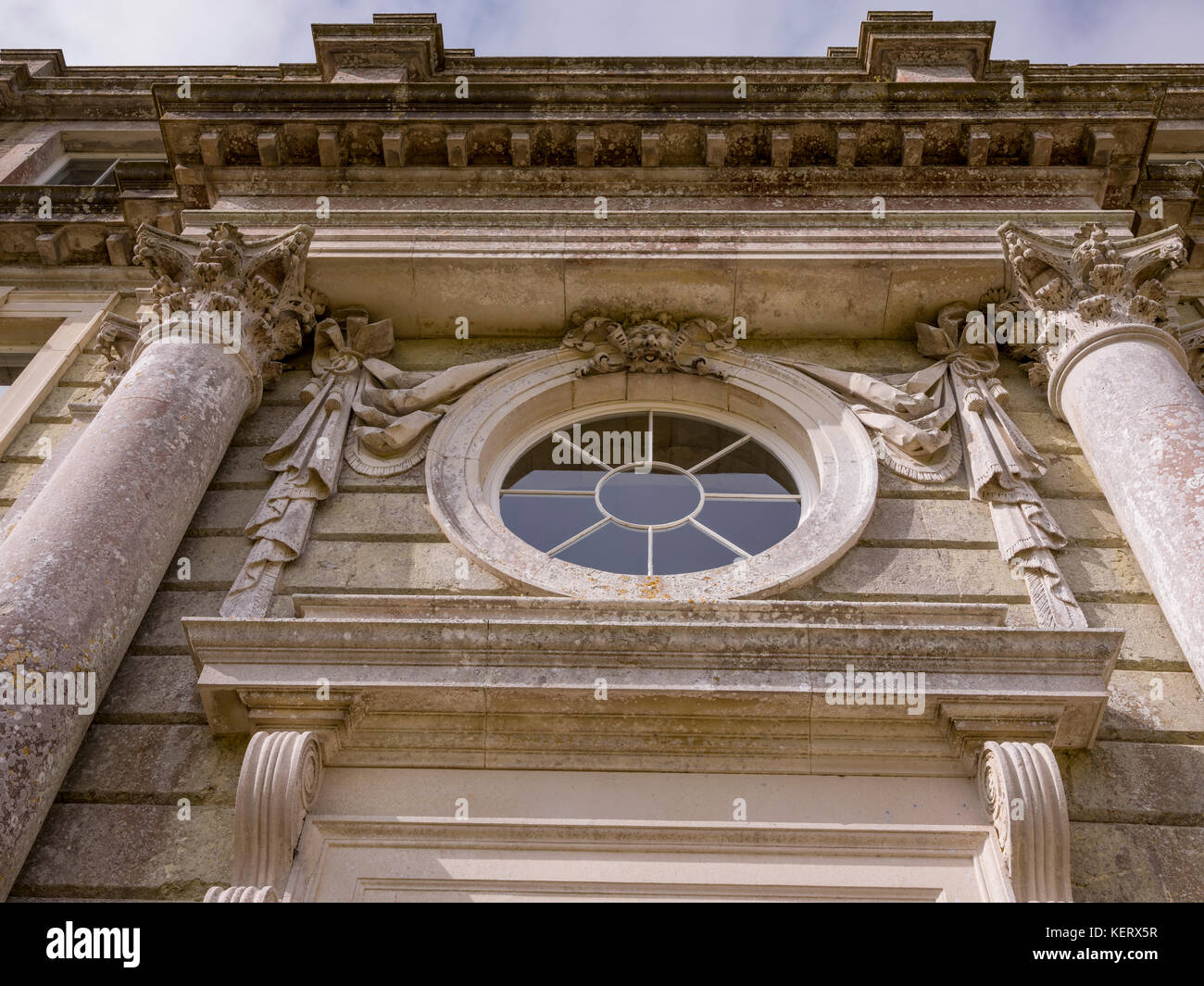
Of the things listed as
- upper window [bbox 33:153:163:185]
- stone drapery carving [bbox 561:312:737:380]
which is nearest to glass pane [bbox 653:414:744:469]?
stone drapery carving [bbox 561:312:737:380]

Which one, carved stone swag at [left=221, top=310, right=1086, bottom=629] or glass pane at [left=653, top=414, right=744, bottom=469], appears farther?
glass pane at [left=653, top=414, right=744, bottom=469]

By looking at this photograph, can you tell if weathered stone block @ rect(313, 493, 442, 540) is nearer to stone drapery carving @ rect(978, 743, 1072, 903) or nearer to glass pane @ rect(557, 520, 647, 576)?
glass pane @ rect(557, 520, 647, 576)

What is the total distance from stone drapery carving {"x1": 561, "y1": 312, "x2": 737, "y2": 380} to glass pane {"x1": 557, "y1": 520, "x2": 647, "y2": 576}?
66.3 inches

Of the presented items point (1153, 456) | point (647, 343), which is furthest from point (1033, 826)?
point (647, 343)

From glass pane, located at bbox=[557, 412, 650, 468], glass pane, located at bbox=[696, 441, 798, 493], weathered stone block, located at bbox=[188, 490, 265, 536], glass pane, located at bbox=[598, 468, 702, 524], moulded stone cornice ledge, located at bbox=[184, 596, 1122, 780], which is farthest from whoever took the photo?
glass pane, located at bbox=[557, 412, 650, 468]

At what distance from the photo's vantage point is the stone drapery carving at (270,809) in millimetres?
5422

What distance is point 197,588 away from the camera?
7.24 meters

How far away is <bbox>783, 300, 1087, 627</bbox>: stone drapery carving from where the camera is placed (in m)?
7.25

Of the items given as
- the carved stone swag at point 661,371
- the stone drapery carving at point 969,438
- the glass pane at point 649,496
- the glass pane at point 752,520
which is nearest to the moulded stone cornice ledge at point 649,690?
the carved stone swag at point 661,371

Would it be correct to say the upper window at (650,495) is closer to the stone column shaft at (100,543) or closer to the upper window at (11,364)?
the stone column shaft at (100,543)

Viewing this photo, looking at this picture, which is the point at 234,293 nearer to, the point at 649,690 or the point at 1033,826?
the point at 649,690
